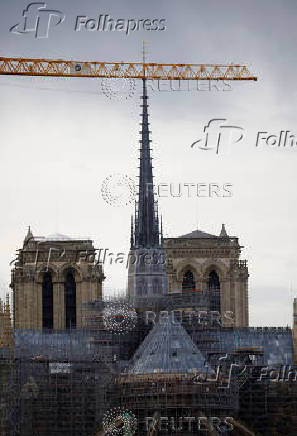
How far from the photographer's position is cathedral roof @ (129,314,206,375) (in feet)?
563

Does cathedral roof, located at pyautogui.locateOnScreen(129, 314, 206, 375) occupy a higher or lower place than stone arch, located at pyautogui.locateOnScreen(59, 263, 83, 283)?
lower

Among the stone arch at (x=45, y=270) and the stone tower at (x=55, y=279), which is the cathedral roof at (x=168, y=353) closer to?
the stone tower at (x=55, y=279)

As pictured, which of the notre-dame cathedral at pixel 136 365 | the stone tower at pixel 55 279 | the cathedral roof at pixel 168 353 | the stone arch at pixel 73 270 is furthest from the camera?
the stone arch at pixel 73 270

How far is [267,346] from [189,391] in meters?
35.7

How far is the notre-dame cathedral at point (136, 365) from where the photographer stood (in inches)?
6437

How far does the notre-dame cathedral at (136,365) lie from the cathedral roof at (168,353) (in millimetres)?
96

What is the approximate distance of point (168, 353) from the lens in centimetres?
17462

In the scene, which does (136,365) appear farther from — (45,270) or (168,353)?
(45,270)

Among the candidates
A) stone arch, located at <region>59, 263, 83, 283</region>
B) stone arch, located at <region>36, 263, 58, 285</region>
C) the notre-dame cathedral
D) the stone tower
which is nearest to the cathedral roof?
the notre-dame cathedral

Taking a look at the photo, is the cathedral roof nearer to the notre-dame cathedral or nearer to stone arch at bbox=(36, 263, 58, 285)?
the notre-dame cathedral

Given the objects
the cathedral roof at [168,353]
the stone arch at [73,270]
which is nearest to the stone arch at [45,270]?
the stone arch at [73,270]

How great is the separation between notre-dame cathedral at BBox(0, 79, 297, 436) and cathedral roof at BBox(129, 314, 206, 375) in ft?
0.31

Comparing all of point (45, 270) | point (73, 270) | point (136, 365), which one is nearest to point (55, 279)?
point (45, 270)

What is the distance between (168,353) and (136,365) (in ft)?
10.5
